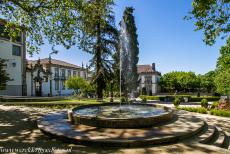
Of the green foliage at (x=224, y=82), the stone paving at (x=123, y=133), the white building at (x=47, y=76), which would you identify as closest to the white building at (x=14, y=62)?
the white building at (x=47, y=76)

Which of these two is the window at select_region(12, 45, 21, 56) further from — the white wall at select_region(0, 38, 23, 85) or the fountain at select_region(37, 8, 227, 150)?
the fountain at select_region(37, 8, 227, 150)

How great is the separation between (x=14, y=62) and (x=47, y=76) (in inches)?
460

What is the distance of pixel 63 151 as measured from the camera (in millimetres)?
7898

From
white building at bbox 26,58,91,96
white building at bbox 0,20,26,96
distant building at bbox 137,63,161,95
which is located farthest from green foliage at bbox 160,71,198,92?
white building at bbox 0,20,26,96

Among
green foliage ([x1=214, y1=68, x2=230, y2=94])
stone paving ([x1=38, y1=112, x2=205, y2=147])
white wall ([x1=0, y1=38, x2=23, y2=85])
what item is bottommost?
stone paving ([x1=38, y1=112, x2=205, y2=147])

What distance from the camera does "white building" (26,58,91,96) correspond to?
48.7 meters

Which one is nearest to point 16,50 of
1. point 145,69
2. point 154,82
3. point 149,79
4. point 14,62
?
point 14,62

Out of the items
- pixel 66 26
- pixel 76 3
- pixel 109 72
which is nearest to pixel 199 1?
pixel 76 3

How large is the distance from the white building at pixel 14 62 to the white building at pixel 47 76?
12.5ft

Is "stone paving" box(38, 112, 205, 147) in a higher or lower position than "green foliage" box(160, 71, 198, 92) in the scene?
lower

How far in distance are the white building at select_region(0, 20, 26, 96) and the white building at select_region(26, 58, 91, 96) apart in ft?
12.5

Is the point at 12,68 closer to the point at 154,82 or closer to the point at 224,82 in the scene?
the point at 224,82

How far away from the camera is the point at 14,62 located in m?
42.4

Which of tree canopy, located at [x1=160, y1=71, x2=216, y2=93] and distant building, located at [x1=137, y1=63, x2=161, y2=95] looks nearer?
tree canopy, located at [x1=160, y1=71, x2=216, y2=93]
